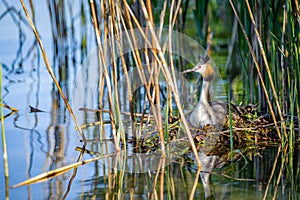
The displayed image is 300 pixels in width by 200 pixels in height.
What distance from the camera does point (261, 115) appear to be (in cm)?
400

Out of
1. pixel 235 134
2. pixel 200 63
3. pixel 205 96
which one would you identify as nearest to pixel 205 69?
pixel 200 63

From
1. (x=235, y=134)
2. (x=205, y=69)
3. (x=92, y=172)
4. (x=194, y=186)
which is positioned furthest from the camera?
(x=205, y=69)

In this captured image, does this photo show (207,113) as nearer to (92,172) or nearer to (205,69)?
(205,69)

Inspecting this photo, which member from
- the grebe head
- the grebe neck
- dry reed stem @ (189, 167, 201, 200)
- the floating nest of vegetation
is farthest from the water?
the grebe head

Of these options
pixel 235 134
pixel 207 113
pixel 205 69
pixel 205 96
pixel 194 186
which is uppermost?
pixel 205 69

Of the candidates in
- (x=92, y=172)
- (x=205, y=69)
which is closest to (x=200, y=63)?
(x=205, y=69)

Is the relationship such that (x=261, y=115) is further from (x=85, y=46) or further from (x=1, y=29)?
(x=1, y=29)

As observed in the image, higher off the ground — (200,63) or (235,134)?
(200,63)

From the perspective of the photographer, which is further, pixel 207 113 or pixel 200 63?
pixel 200 63

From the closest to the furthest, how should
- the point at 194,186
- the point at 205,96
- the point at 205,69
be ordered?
the point at 194,186 < the point at 205,96 < the point at 205,69

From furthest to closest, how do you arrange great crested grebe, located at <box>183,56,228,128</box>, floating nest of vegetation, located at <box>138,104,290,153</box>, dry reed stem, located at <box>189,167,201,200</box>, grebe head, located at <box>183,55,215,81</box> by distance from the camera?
grebe head, located at <box>183,55,215,81</box>, great crested grebe, located at <box>183,56,228,128</box>, floating nest of vegetation, located at <box>138,104,290,153</box>, dry reed stem, located at <box>189,167,201,200</box>

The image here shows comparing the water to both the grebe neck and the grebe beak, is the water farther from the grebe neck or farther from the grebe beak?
the grebe beak

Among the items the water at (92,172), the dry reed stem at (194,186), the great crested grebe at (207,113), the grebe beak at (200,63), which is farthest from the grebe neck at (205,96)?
the dry reed stem at (194,186)

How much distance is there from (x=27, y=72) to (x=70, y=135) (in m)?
2.21
